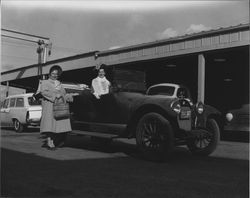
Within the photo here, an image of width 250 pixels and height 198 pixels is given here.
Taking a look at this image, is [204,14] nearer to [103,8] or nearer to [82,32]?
[103,8]

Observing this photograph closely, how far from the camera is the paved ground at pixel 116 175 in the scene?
3.80 meters

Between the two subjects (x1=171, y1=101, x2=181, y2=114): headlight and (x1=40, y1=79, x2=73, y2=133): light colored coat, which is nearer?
(x1=171, y1=101, x2=181, y2=114): headlight

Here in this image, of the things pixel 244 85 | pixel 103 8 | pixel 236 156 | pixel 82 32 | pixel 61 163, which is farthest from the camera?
pixel 244 85

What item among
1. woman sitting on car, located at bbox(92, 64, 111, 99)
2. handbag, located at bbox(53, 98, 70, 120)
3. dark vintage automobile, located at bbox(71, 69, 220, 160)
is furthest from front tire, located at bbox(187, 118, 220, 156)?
handbag, located at bbox(53, 98, 70, 120)

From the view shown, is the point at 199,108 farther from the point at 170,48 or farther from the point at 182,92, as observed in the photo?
the point at 170,48

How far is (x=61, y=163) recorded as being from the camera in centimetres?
555

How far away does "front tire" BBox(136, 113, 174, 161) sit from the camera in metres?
5.79

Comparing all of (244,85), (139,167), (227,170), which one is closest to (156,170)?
(139,167)

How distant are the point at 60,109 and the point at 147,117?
6.21ft

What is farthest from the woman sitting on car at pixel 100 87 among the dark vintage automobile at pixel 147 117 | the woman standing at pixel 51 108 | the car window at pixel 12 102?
the car window at pixel 12 102

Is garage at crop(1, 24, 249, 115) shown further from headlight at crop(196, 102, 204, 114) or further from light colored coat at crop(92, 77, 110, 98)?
light colored coat at crop(92, 77, 110, 98)

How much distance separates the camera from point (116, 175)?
469 centimetres

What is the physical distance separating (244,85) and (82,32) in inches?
655

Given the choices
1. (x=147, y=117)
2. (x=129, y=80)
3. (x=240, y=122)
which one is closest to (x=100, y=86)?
(x=129, y=80)
